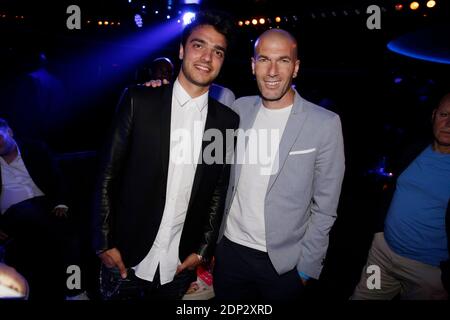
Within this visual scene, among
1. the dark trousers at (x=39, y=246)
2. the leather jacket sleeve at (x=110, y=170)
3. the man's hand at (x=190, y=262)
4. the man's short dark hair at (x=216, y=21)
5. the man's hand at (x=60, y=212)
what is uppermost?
the man's short dark hair at (x=216, y=21)

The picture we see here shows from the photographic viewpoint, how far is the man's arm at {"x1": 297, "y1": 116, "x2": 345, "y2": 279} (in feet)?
5.69

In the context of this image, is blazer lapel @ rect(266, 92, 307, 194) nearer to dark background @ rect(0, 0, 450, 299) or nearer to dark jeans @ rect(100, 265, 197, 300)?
dark jeans @ rect(100, 265, 197, 300)

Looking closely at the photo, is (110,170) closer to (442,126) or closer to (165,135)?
(165,135)

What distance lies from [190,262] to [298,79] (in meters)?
9.91

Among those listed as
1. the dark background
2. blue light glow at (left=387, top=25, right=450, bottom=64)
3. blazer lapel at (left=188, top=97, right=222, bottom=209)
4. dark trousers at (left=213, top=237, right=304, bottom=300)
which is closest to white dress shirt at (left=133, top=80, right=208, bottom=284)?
blazer lapel at (left=188, top=97, right=222, bottom=209)

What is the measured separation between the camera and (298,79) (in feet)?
34.7

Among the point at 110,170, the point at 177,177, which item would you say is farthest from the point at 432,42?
the point at 110,170

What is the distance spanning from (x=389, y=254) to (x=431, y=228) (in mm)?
390

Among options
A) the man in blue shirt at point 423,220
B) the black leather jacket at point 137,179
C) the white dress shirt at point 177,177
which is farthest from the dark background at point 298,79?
the black leather jacket at point 137,179

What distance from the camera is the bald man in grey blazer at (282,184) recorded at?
176 cm

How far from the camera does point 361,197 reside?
5.82m

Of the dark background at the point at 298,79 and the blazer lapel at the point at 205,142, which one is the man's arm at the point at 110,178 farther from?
the dark background at the point at 298,79

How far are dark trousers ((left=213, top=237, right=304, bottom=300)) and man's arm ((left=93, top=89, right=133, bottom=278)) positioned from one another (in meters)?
0.70

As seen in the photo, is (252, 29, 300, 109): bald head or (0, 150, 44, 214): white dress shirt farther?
(0, 150, 44, 214): white dress shirt
